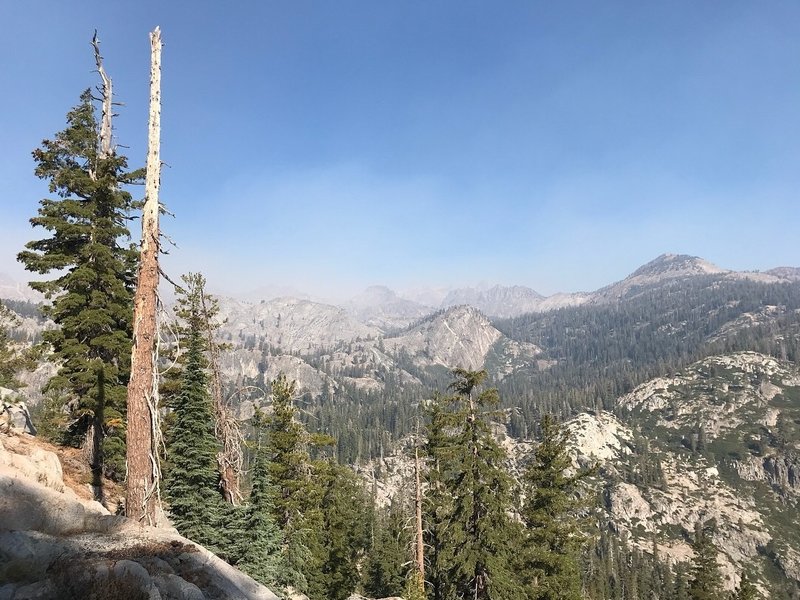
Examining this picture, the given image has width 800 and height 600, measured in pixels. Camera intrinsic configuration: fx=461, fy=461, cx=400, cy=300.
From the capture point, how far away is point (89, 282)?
22125 millimetres

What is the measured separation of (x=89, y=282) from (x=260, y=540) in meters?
14.5

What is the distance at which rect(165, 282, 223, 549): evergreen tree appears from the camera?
19938 mm

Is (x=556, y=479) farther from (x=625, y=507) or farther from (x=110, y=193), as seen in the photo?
(x=625, y=507)

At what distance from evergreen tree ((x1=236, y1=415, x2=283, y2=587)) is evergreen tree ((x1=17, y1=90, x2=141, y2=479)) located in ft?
22.0

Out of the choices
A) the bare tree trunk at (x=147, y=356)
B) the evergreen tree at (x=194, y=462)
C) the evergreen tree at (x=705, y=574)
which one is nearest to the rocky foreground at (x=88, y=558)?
the bare tree trunk at (x=147, y=356)

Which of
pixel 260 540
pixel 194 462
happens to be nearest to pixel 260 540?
pixel 260 540

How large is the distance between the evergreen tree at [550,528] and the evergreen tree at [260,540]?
52.0 ft

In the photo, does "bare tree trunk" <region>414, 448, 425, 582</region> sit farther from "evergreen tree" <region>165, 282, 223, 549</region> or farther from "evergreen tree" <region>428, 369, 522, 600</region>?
"evergreen tree" <region>165, 282, 223, 549</region>

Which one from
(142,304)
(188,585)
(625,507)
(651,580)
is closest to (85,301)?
(142,304)

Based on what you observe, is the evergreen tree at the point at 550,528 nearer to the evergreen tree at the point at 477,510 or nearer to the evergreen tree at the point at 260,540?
the evergreen tree at the point at 477,510

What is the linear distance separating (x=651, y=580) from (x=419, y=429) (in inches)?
5105

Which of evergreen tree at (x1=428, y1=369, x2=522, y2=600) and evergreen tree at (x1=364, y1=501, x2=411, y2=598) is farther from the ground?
evergreen tree at (x1=428, y1=369, x2=522, y2=600)

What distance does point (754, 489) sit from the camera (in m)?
193

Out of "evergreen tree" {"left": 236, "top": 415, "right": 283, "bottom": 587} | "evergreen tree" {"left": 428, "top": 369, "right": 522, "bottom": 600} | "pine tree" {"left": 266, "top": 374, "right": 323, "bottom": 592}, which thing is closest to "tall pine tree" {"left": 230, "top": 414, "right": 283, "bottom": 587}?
"evergreen tree" {"left": 236, "top": 415, "right": 283, "bottom": 587}
